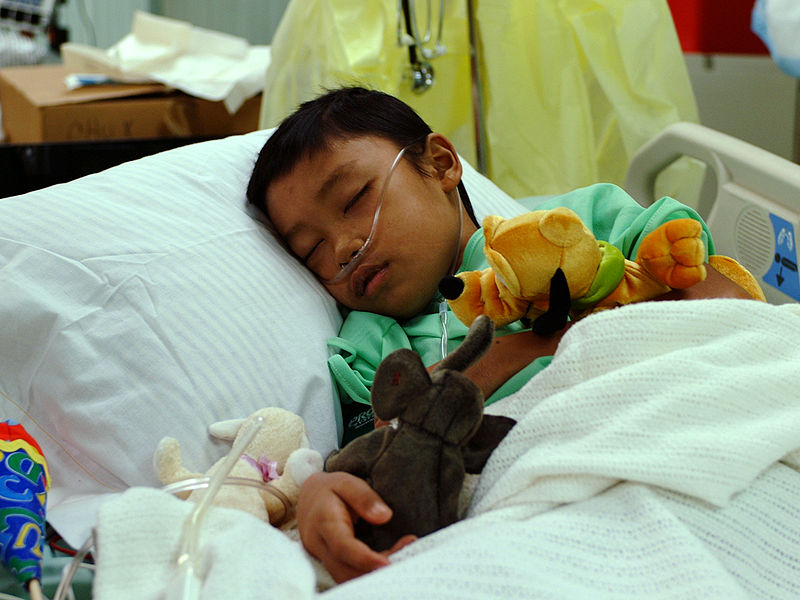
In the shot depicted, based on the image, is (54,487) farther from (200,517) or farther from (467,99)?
(467,99)

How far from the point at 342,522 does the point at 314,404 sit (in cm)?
41

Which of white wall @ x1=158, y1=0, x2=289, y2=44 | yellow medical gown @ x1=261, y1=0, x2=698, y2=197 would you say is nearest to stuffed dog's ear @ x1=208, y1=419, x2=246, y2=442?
yellow medical gown @ x1=261, y1=0, x2=698, y2=197

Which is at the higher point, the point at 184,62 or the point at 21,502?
the point at 21,502

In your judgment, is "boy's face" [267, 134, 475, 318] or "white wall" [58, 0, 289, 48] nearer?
"boy's face" [267, 134, 475, 318]

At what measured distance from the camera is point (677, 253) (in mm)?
934

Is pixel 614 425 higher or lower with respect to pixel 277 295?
higher

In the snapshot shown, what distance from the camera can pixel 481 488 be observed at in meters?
0.83

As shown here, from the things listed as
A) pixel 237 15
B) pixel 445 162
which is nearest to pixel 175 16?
pixel 237 15

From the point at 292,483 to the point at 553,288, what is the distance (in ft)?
1.18

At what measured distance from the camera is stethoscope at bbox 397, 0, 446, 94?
1891 mm

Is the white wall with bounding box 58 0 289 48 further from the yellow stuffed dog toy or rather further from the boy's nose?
the yellow stuffed dog toy

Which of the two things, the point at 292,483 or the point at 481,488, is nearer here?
the point at 481,488

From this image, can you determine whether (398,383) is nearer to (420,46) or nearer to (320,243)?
(320,243)

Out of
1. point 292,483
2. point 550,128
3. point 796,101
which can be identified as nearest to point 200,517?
point 292,483
